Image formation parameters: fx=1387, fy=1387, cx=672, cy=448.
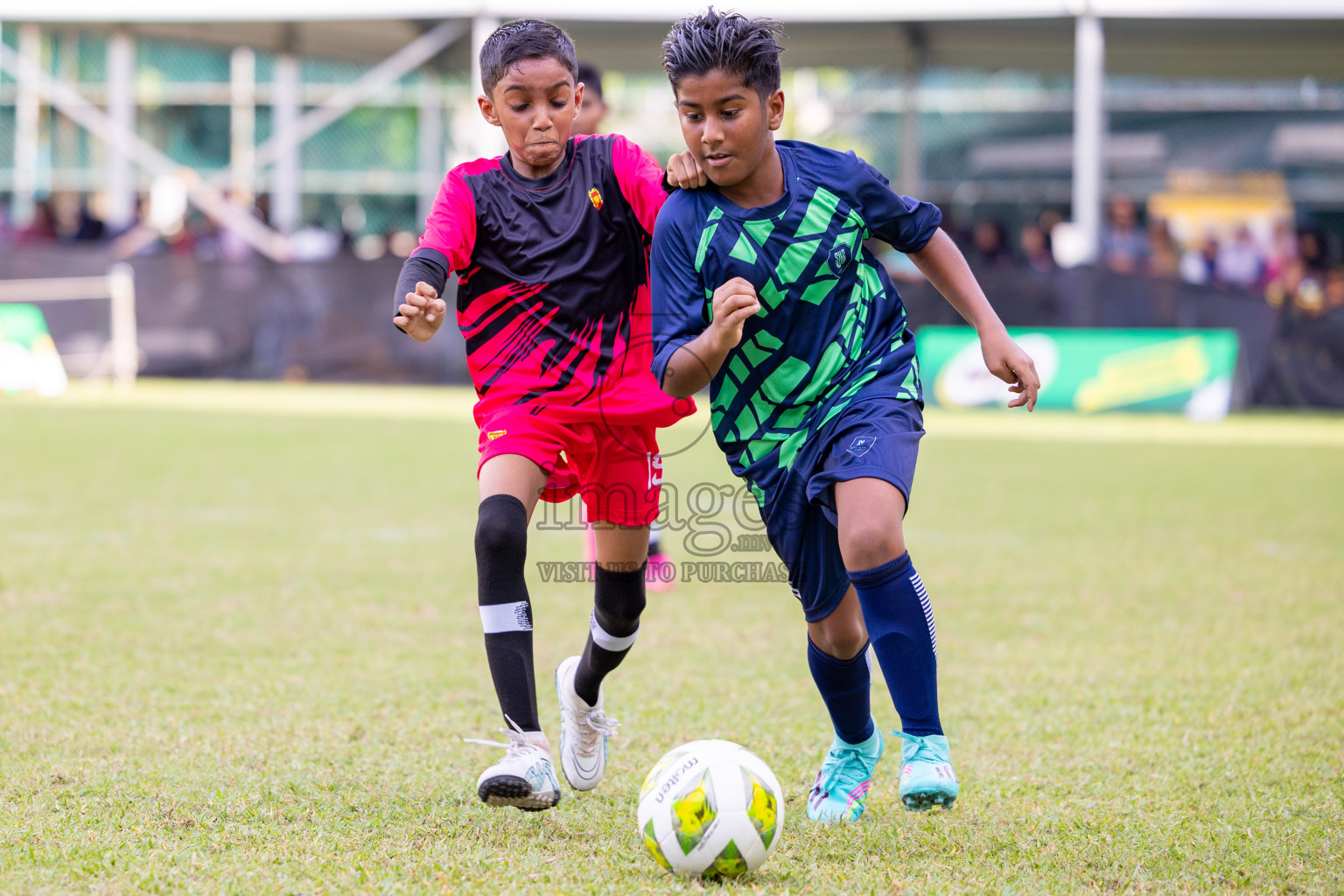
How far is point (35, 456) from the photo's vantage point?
9805 mm

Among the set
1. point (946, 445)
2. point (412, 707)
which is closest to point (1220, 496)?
point (946, 445)

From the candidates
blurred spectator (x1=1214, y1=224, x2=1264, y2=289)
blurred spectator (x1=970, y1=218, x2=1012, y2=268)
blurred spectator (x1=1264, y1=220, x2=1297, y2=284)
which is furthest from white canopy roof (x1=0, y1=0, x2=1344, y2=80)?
blurred spectator (x1=970, y1=218, x2=1012, y2=268)

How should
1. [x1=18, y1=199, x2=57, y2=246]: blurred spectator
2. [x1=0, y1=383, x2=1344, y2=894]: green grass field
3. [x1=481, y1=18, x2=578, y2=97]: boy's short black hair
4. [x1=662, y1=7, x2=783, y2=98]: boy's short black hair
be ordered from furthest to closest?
[x1=18, y1=199, x2=57, y2=246]: blurred spectator
[x1=481, y1=18, x2=578, y2=97]: boy's short black hair
[x1=662, y1=7, x2=783, y2=98]: boy's short black hair
[x1=0, y1=383, x2=1344, y2=894]: green grass field

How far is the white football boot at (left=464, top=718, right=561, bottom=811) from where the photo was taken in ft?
9.54

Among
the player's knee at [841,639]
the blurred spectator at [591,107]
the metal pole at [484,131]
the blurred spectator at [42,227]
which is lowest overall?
the player's knee at [841,639]

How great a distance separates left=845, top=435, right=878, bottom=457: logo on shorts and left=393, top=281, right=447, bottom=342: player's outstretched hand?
3.10ft

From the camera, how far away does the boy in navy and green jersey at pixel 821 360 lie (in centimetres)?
304

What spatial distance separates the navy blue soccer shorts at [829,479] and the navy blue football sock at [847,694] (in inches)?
5.2

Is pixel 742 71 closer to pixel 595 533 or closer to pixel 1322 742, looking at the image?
pixel 595 533

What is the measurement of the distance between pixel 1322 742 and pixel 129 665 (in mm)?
3589

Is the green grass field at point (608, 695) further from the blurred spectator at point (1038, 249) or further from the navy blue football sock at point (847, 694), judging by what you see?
the blurred spectator at point (1038, 249)

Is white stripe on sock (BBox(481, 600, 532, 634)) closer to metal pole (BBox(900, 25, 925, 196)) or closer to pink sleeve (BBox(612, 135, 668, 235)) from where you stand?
pink sleeve (BBox(612, 135, 668, 235))

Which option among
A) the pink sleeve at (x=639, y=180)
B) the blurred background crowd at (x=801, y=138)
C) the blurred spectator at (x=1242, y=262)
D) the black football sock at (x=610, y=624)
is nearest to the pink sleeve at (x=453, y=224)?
the pink sleeve at (x=639, y=180)

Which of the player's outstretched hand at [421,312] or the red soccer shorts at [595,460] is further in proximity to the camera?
the red soccer shorts at [595,460]
